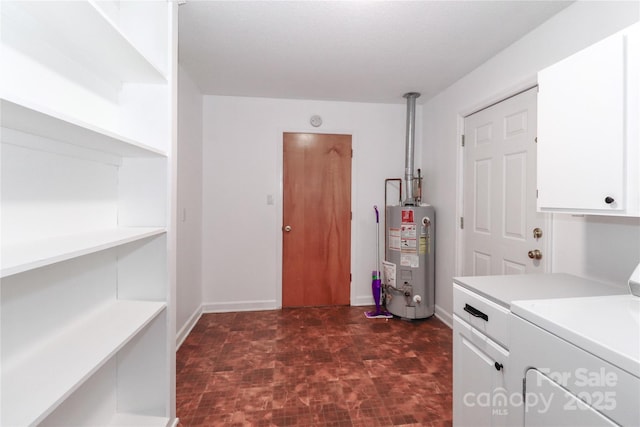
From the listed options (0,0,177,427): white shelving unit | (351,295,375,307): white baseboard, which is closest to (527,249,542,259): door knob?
(351,295,375,307): white baseboard

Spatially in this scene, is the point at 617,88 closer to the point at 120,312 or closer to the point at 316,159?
the point at 120,312

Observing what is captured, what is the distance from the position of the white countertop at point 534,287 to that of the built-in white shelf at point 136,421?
163 cm

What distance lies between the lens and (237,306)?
10.5ft

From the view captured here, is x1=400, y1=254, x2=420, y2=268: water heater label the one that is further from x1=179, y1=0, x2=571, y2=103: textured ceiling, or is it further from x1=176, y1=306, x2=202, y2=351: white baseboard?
x1=176, y1=306, x2=202, y2=351: white baseboard

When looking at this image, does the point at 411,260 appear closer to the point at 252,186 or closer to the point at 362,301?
the point at 362,301

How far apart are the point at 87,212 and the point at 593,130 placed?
210 cm

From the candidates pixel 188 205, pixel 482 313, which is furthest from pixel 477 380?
pixel 188 205

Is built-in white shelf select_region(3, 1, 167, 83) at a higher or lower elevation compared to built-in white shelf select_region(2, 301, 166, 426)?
higher

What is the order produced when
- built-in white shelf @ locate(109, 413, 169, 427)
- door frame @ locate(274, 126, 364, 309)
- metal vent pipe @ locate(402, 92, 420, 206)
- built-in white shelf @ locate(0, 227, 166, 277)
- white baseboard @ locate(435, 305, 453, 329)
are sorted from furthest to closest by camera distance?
door frame @ locate(274, 126, 364, 309) → metal vent pipe @ locate(402, 92, 420, 206) → white baseboard @ locate(435, 305, 453, 329) → built-in white shelf @ locate(109, 413, 169, 427) → built-in white shelf @ locate(0, 227, 166, 277)

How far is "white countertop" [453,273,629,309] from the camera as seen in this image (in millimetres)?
1226

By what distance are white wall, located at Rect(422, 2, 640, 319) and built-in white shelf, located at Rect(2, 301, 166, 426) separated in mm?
2252

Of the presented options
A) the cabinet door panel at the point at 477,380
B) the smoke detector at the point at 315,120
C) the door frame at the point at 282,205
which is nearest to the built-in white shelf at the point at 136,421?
the cabinet door panel at the point at 477,380

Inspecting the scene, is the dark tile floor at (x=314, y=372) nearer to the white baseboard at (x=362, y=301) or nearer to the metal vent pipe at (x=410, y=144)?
the white baseboard at (x=362, y=301)

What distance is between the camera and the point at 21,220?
3.05ft
